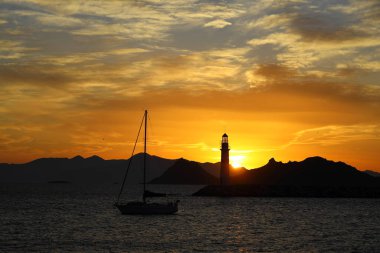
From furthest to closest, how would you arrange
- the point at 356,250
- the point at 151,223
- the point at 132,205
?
1. the point at 132,205
2. the point at 151,223
3. the point at 356,250

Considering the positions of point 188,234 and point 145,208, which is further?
point 145,208

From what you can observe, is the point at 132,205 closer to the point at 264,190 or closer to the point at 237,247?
the point at 237,247

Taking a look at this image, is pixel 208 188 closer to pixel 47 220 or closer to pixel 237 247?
pixel 47 220

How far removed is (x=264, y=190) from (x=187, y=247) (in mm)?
120461

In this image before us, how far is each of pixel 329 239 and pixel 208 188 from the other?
11257 centimetres

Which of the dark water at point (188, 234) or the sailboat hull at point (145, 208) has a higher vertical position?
the sailboat hull at point (145, 208)

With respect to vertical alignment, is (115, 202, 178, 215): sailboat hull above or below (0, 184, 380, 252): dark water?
above

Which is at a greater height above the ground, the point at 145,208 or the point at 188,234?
the point at 145,208

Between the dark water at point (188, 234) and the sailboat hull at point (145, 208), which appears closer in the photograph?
the dark water at point (188, 234)

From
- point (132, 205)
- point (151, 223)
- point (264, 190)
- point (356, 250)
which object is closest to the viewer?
point (356, 250)

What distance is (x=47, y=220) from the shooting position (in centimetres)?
7631

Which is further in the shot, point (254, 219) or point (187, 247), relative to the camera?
point (254, 219)

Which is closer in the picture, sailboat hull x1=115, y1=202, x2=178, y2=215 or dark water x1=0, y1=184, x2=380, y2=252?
dark water x1=0, y1=184, x2=380, y2=252

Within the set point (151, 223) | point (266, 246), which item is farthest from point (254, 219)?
point (266, 246)
